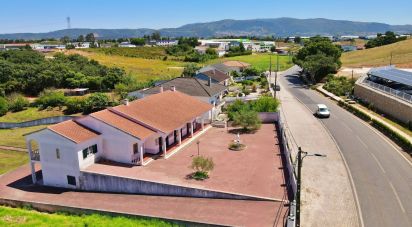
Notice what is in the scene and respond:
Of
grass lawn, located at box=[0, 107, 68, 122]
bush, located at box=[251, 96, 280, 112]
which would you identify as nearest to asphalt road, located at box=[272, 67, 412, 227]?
bush, located at box=[251, 96, 280, 112]

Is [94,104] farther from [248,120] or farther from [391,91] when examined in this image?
[391,91]

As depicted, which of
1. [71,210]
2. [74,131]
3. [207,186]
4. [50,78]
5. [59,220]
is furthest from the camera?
[50,78]

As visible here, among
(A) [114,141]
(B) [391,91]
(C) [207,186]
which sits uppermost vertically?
(B) [391,91]

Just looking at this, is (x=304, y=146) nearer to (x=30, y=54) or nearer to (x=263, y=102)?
(x=263, y=102)

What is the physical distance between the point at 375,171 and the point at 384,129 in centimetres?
1160

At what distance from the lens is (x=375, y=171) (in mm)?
27547

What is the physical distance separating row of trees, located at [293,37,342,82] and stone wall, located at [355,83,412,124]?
16.0 metres

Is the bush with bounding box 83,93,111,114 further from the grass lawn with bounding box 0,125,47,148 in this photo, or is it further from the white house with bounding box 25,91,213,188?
the white house with bounding box 25,91,213,188

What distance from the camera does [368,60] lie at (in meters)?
95.9

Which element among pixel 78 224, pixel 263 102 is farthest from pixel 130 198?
pixel 263 102

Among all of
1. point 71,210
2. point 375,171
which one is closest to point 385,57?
point 375,171

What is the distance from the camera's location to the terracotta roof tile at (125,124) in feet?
97.8

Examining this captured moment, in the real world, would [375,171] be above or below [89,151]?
below

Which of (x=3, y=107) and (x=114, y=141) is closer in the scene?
(x=114, y=141)
